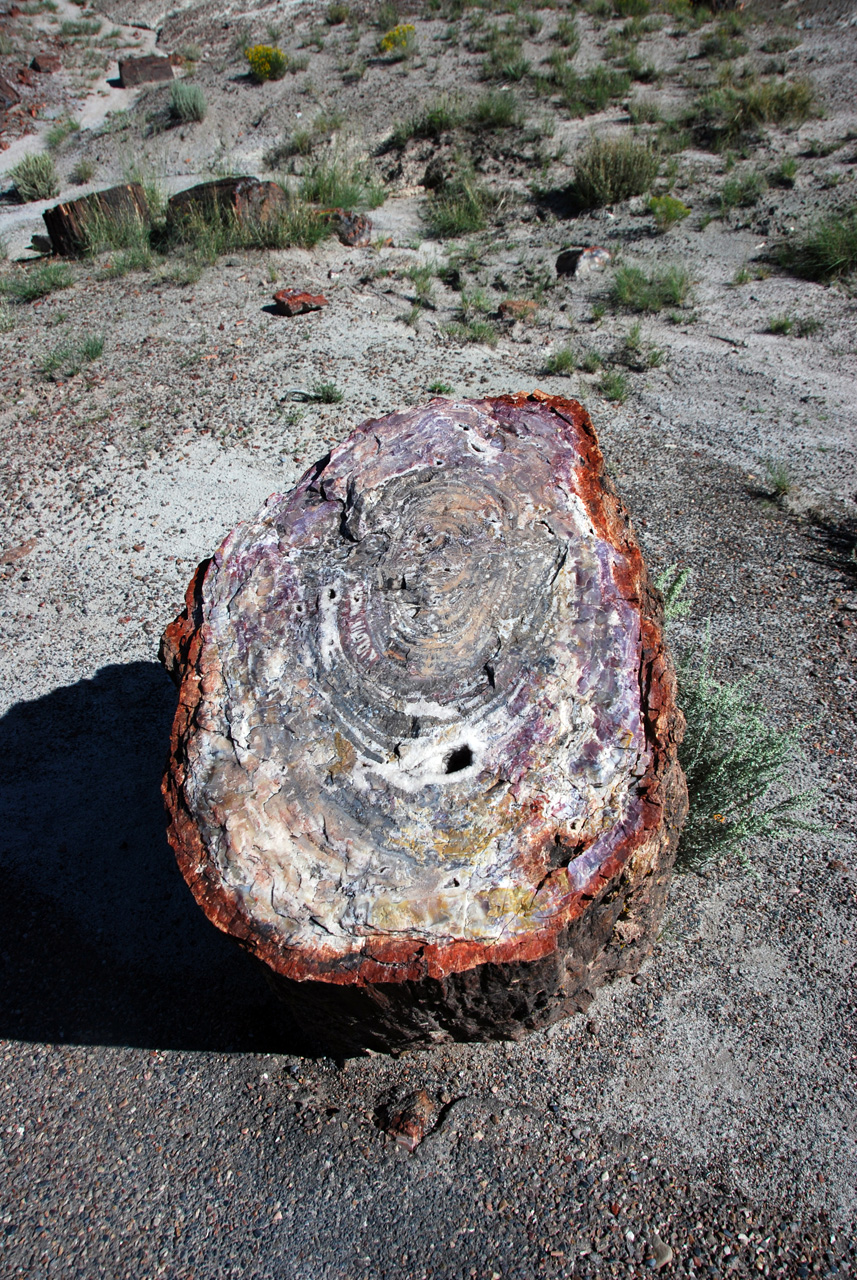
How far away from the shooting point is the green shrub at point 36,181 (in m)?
9.70

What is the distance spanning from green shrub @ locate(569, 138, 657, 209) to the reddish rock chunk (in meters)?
11.2

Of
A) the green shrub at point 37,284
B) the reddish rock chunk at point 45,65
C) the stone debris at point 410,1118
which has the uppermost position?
the reddish rock chunk at point 45,65

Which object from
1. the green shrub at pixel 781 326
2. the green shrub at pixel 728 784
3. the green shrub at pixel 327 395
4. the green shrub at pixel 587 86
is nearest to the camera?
the green shrub at pixel 728 784

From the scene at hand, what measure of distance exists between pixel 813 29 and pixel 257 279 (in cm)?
815

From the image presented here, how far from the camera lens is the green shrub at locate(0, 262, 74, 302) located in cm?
631

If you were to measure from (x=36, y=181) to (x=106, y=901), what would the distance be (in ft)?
33.7

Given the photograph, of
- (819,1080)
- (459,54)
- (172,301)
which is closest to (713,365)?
(172,301)

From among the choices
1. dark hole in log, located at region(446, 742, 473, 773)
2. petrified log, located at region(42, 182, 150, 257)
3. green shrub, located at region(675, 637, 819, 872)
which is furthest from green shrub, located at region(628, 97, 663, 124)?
dark hole in log, located at region(446, 742, 473, 773)

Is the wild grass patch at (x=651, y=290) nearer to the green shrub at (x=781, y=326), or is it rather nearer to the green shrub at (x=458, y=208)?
the green shrub at (x=781, y=326)

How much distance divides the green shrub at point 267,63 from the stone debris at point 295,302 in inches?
311

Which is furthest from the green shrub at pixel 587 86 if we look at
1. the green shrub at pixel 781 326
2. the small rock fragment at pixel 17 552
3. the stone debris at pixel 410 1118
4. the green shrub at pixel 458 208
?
the stone debris at pixel 410 1118

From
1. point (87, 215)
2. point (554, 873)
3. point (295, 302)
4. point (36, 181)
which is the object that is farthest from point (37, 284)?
point (554, 873)

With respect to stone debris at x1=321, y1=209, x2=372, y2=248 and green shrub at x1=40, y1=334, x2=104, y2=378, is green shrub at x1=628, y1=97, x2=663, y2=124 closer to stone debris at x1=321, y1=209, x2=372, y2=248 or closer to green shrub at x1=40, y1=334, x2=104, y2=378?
stone debris at x1=321, y1=209, x2=372, y2=248

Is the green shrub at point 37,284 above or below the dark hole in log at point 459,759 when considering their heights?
above
